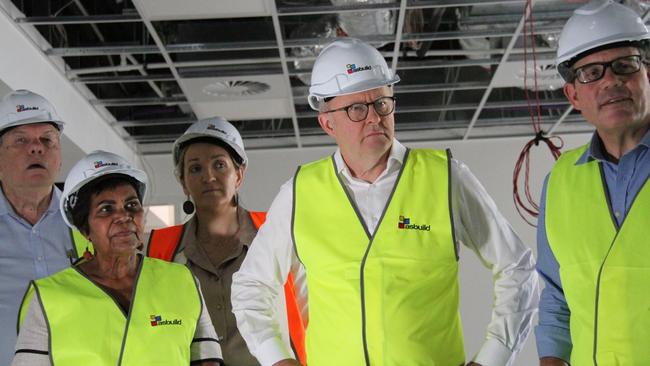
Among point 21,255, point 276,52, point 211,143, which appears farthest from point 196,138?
point 276,52

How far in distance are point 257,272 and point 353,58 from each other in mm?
679

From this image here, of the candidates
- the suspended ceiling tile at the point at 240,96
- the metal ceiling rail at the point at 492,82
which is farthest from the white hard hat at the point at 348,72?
the suspended ceiling tile at the point at 240,96

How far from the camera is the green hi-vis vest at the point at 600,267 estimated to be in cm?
215

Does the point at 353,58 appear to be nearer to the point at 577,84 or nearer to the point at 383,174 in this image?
the point at 383,174

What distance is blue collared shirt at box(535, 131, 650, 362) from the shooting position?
7.40ft

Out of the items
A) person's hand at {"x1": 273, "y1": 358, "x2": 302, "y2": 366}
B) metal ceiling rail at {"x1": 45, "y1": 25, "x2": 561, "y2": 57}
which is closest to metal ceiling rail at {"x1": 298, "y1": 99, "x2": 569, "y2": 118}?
metal ceiling rail at {"x1": 45, "y1": 25, "x2": 561, "y2": 57}

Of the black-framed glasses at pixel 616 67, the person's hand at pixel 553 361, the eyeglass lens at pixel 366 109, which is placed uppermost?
the eyeglass lens at pixel 366 109

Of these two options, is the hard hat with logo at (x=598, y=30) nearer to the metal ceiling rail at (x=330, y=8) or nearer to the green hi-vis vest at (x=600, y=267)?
the green hi-vis vest at (x=600, y=267)

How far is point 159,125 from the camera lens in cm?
858

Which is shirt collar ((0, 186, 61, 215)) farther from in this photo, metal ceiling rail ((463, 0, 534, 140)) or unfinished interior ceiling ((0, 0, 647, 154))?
metal ceiling rail ((463, 0, 534, 140))

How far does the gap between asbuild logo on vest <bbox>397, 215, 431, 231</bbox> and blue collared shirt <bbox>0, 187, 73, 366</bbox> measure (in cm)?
151

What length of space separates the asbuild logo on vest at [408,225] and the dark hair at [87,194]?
963mm

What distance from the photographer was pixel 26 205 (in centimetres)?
355

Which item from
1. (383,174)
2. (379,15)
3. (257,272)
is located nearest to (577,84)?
(383,174)
